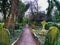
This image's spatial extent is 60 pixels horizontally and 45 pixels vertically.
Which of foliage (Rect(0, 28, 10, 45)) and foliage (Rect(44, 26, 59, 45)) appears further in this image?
foliage (Rect(44, 26, 59, 45))

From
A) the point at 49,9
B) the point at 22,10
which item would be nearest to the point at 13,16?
the point at 49,9

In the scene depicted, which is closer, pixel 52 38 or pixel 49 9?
pixel 52 38

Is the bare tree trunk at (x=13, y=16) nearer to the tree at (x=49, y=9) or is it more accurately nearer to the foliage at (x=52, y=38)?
the foliage at (x=52, y=38)

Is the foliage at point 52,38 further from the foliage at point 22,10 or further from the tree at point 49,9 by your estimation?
the foliage at point 22,10

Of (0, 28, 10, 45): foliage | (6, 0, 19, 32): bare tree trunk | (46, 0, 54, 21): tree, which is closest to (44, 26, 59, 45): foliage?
(0, 28, 10, 45): foliage

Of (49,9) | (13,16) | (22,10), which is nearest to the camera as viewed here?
(13,16)

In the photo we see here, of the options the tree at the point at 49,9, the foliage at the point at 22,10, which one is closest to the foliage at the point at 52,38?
the tree at the point at 49,9

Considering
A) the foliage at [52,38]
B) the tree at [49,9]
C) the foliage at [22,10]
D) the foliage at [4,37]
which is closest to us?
the foliage at [4,37]

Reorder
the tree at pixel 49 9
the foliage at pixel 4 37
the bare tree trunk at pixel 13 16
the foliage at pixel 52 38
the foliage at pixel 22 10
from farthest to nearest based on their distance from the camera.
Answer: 1. the foliage at pixel 22 10
2. the tree at pixel 49 9
3. the bare tree trunk at pixel 13 16
4. the foliage at pixel 52 38
5. the foliage at pixel 4 37

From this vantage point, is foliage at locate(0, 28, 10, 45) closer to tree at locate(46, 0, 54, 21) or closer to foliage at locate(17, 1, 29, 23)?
tree at locate(46, 0, 54, 21)

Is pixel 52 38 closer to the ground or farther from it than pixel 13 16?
closer to the ground

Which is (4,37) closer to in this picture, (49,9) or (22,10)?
(49,9)

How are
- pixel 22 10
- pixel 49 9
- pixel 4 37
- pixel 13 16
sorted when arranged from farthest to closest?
1. pixel 22 10
2. pixel 49 9
3. pixel 13 16
4. pixel 4 37

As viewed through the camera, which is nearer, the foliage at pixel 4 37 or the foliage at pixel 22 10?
the foliage at pixel 4 37
